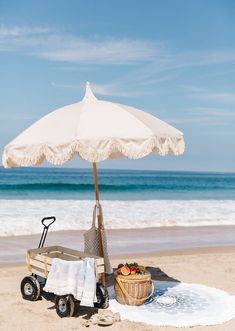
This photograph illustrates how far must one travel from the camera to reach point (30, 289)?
7039 mm

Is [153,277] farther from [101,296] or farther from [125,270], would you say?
[101,296]

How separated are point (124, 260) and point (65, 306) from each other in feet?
13.1

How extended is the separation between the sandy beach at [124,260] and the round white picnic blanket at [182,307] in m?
0.16

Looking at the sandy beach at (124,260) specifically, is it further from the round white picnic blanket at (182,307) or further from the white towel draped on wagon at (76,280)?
the white towel draped on wagon at (76,280)

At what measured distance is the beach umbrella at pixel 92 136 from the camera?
584cm

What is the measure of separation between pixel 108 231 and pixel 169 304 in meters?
7.97

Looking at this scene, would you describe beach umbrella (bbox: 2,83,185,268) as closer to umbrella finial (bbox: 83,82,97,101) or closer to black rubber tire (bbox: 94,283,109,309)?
umbrella finial (bbox: 83,82,97,101)

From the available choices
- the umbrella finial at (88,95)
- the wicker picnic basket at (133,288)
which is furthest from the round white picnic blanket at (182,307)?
the umbrella finial at (88,95)

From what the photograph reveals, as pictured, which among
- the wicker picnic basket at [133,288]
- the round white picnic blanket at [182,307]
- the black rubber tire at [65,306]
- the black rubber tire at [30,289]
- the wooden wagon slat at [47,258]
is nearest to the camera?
the round white picnic blanket at [182,307]

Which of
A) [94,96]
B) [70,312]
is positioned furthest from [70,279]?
[94,96]

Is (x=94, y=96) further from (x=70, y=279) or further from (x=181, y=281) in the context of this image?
(x=181, y=281)

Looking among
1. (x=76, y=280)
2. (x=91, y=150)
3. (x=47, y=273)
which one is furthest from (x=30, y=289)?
(x=91, y=150)

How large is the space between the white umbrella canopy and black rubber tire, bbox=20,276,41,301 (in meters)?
1.66

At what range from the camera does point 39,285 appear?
7.00 m
